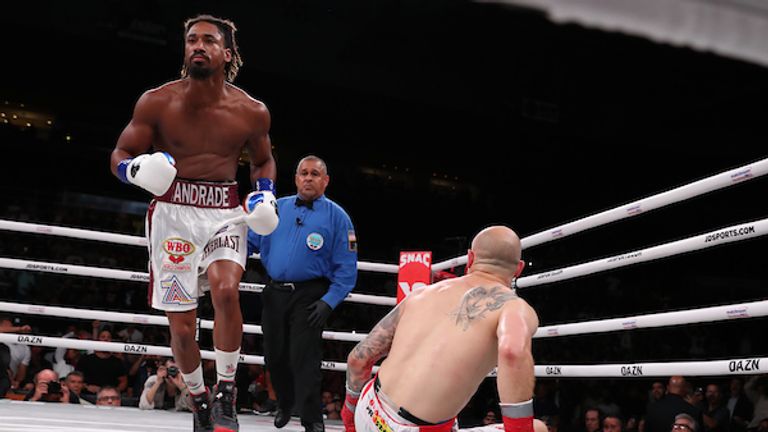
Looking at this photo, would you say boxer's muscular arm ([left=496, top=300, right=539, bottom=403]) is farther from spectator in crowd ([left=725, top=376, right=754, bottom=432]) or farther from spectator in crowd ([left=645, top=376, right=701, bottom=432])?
spectator in crowd ([left=725, top=376, right=754, bottom=432])

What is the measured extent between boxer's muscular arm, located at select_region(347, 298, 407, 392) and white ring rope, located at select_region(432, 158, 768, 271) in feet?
4.04

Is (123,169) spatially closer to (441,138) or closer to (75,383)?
(75,383)

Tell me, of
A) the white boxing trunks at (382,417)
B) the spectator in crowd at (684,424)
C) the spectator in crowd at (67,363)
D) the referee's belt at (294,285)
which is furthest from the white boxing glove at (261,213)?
the spectator in crowd at (67,363)

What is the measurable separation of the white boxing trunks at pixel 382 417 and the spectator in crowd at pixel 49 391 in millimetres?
3638

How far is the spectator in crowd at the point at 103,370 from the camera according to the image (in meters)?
6.02

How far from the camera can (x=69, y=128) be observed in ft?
38.9

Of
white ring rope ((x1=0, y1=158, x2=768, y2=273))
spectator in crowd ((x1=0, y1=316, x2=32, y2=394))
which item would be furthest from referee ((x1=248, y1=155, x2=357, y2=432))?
spectator in crowd ((x1=0, y1=316, x2=32, y2=394))

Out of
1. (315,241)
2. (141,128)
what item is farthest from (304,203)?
(141,128)

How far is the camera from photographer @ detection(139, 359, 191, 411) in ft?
14.2

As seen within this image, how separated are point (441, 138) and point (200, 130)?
438 inches

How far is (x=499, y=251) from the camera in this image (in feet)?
6.58

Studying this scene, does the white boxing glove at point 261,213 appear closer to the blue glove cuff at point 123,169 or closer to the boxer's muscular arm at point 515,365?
the blue glove cuff at point 123,169

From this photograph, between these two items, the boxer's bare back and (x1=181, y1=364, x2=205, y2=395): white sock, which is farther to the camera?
(x1=181, y1=364, x2=205, y2=395): white sock

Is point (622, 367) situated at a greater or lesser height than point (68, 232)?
lesser
